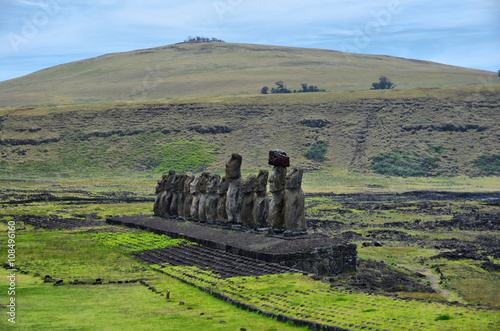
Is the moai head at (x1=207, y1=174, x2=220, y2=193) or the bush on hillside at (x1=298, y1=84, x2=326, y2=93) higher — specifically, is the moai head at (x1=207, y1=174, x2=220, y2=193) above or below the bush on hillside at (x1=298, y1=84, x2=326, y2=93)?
below

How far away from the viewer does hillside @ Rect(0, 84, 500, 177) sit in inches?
3521

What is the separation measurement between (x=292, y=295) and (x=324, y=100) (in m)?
92.5

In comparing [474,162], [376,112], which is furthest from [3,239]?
[376,112]

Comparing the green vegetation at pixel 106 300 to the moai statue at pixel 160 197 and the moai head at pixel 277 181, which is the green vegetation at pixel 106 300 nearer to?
the moai head at pixel 277 181

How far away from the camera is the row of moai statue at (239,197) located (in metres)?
25.8

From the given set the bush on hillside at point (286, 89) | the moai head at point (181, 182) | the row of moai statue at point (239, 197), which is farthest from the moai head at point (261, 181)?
the bush on hillside at point (286, 89)

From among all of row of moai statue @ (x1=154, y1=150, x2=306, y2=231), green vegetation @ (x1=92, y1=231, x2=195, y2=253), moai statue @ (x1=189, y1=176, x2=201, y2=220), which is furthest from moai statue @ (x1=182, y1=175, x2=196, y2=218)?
green vegetation @ (x1=92, y1=231, x2=195, y2=253)

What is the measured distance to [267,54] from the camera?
199 meters

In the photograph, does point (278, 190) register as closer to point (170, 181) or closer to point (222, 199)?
point (222, 199)

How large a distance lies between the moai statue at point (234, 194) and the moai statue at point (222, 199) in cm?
67

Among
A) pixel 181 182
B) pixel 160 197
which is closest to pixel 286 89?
pixel 160 197

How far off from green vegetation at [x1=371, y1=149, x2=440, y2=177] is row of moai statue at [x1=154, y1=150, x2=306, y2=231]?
50.8m

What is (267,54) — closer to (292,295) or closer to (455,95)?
(455,95)

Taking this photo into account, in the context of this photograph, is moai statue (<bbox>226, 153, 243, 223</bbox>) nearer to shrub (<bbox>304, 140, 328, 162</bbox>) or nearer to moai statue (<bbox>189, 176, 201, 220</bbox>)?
moai statue (<bbox>189, 176, 201, 220</bbox>)
